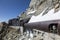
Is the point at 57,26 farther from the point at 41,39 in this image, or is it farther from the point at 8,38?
the point at 8,38

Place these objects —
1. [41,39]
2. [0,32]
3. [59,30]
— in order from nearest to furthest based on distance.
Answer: [59,30] → [41,39] → [0,32]

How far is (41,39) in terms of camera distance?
4277mm

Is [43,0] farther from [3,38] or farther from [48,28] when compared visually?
[48,28]

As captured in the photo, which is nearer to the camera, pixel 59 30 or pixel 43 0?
pixel 59 30

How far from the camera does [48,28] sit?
120 inches

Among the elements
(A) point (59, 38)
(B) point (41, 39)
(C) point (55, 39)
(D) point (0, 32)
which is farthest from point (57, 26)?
(D) point (0, 32)

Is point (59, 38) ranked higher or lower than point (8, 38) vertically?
higher

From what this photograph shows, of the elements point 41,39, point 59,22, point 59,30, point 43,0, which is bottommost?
point 41,39

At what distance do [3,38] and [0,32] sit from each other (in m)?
2.27

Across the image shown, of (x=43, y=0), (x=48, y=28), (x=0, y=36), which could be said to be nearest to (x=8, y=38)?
(x=0, y=36)

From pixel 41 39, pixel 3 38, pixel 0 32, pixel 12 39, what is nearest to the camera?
pixel 41 39

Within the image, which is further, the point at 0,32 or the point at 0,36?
the point at 0,32

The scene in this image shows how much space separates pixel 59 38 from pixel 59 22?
44cm

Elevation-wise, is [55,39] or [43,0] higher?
[43,0]
